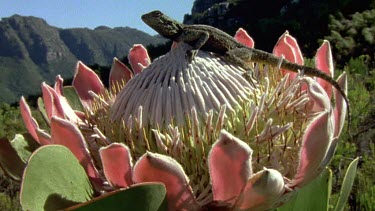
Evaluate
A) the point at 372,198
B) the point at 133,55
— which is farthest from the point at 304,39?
the point at 133,55

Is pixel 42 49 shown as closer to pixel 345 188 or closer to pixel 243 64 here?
pixel 243 64

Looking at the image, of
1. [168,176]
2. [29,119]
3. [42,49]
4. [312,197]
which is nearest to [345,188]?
[312,197]

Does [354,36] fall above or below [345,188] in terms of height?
below

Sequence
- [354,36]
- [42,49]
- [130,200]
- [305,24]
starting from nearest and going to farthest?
[130,200], [354,36], [305,24], [42,49]

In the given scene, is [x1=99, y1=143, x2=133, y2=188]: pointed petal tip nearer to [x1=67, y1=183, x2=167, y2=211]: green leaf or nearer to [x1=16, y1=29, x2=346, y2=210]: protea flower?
[x1=16, y1=29, x2=346, y2=210]: protea flower

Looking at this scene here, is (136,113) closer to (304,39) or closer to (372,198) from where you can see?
(372,198)

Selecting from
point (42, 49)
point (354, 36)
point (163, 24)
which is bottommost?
point (42, 49)
